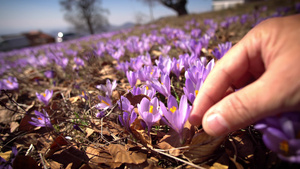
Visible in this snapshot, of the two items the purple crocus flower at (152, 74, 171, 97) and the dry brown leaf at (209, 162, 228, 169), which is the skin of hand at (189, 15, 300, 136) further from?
the purple crocus flower at (152, 74, 171, 97)

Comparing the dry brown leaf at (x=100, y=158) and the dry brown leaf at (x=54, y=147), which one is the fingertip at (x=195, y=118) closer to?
the dry brown leaf at (x=100, y=158)

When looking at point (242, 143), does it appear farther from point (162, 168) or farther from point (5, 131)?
point (5, 131)

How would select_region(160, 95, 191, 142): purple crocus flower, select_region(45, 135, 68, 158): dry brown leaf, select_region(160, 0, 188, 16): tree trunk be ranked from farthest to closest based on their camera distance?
select_region(160, 0, 188, 16): tree trunk, select_region(45, 135, 68, 158): dry brown leaf, select_region(160, 95, 191, 142): purple crocus flower

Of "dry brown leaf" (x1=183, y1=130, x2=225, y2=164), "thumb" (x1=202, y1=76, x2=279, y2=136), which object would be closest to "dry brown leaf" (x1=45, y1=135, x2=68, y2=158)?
"dry brown leaf" (x1=183, y1=130, x2=225, y2=164)

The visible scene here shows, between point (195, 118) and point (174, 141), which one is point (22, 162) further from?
point (195, 118)

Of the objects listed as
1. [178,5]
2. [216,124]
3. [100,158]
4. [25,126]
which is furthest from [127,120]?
[178,5]

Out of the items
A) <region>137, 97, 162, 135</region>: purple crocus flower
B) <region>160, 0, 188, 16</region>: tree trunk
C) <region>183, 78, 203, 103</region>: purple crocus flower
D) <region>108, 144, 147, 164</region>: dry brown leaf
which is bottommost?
<region>108, 144, 147, 164</region>: dry brown leaf
